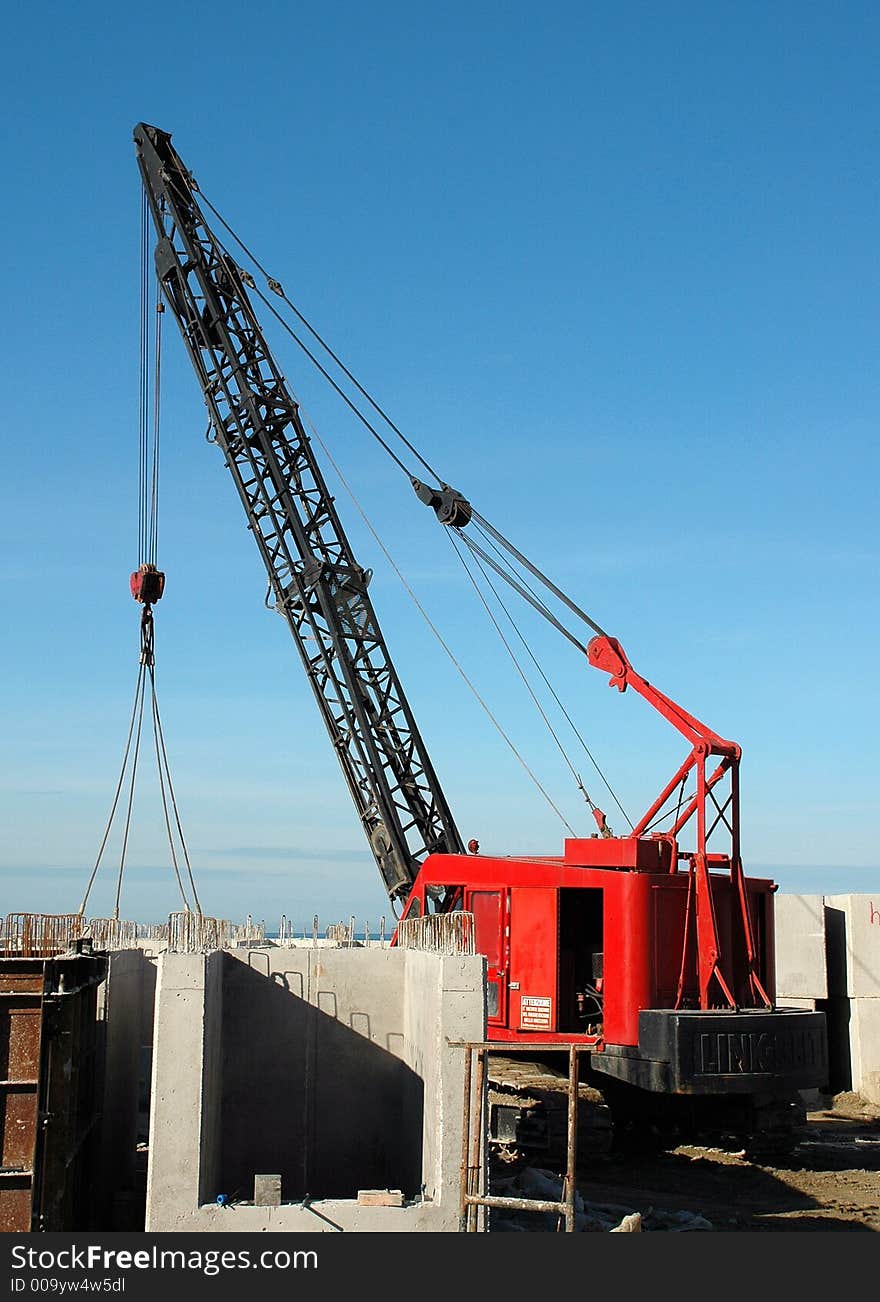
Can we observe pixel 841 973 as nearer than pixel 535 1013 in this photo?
No

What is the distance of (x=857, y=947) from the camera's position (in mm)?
23781

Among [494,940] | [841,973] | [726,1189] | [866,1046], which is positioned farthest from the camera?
[841,973]

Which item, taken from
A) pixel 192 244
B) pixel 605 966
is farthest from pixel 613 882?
pixel 192 244

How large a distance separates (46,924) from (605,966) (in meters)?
6.94

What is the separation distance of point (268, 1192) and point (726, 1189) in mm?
7088

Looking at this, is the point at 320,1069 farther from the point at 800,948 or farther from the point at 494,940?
the point at 800,948

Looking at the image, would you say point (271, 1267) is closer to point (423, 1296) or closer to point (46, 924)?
point (423, 1296)

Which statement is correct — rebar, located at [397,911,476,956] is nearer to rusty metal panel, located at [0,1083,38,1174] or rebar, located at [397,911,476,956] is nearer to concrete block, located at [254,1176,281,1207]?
concrete block, located at [254,1176,281,1207]

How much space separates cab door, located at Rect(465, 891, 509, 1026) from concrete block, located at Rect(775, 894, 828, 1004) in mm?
8183

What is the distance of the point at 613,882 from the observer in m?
16.8

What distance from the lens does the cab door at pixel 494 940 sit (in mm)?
17875

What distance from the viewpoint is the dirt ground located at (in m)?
14.2

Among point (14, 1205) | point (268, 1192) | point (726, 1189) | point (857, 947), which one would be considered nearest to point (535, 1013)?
point (726, 1189)

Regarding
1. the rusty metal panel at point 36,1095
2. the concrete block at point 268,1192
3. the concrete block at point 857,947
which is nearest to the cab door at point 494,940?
the concrete block at point 268,1192
